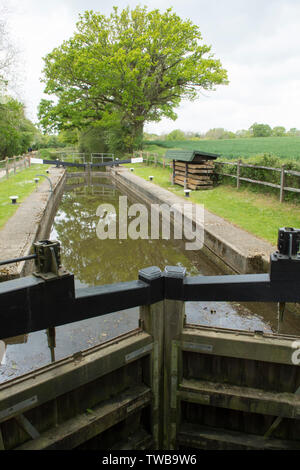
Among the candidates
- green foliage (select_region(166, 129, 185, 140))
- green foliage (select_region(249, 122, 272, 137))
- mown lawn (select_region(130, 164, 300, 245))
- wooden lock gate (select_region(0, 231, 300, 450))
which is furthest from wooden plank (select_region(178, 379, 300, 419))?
green foliage (select_region(249, 122, 272, 137))

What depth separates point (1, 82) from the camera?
21594 millimetres

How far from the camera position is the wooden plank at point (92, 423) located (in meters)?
2.53

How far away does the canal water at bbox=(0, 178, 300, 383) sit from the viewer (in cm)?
422

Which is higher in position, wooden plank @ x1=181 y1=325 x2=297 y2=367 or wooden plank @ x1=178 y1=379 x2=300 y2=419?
wooden plank @ x1=181 y1=325 x2=297 y2=367

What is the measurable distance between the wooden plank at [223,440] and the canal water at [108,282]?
1.04 metres

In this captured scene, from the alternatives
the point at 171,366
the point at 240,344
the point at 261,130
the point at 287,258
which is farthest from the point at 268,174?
the point at 261,130

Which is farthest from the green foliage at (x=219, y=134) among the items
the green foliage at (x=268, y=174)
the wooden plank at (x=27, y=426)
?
the wooden plank at (x=27, y=426)

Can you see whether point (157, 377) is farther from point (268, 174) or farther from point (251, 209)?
point (268, 174)

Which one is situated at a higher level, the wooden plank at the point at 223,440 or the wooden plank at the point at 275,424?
the wooden plank at the point at 275,424

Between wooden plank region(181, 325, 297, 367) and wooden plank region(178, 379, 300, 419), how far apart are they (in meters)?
0.32

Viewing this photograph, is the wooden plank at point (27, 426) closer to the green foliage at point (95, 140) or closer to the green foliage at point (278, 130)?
the green foliage at point (95, 140)

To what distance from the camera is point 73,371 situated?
2.57 m

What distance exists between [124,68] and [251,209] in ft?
66.8

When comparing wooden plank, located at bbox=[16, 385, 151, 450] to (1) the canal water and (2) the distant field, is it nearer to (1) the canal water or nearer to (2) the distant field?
(1) the canal water
